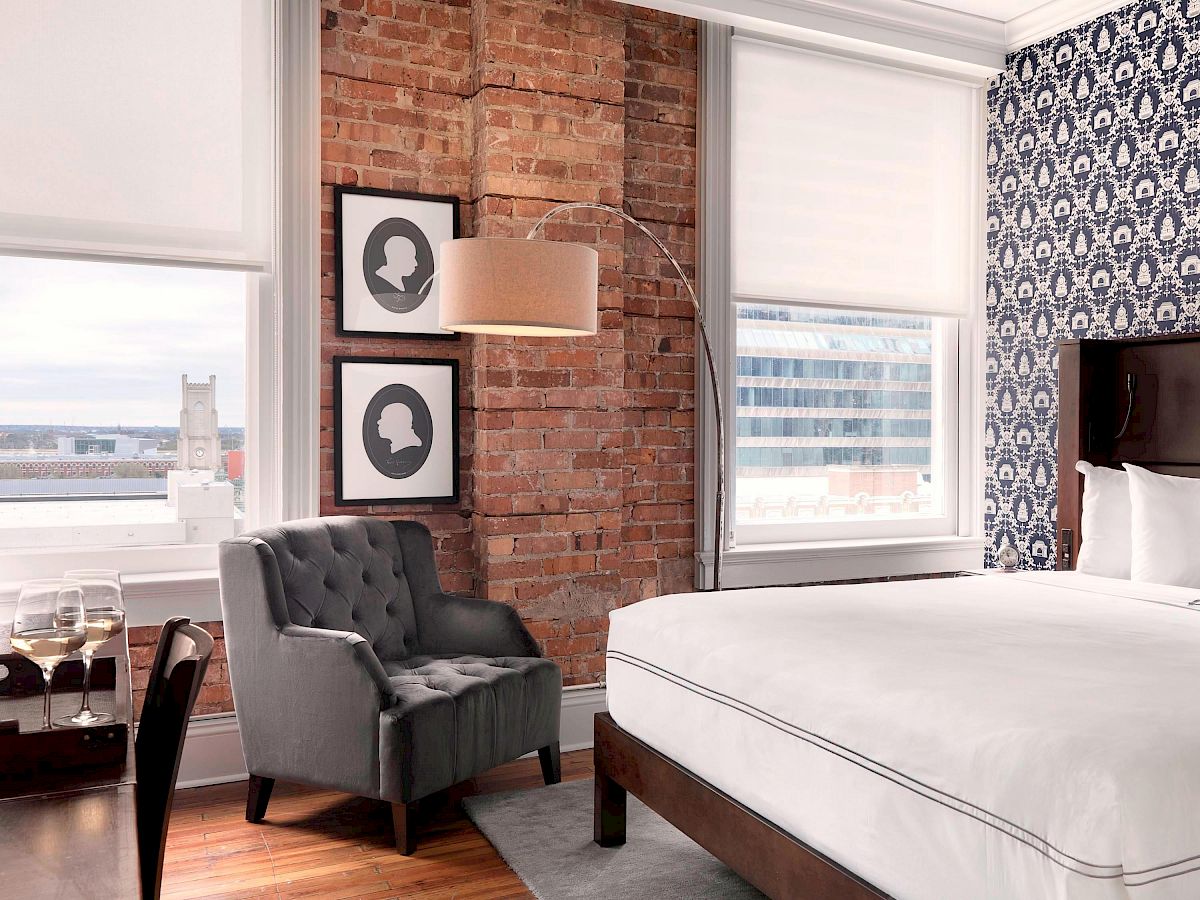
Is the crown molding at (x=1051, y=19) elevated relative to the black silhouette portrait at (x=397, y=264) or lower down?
elevated

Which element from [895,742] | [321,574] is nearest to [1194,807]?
[895,742]

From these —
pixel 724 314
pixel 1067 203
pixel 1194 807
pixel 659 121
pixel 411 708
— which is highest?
pixel 659 121

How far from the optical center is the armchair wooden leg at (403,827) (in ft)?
9.87

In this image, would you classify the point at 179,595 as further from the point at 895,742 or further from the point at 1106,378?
the point at 1106,378

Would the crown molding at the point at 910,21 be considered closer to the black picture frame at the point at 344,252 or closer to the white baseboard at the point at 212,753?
the black picture frame at the point at 344,252

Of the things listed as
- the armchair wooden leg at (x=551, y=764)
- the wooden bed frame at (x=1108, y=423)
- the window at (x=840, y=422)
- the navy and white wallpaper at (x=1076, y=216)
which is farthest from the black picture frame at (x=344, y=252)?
the navy and white wallpaper at (x=1076, y=216)

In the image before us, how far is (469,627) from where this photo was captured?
3660 millimetres

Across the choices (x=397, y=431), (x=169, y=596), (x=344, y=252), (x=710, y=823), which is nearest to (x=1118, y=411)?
(x=710, y=823)

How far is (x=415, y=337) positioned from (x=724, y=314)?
1388 millimetres

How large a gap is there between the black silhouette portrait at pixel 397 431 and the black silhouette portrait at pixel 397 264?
0.34 meters

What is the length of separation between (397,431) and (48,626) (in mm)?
2537

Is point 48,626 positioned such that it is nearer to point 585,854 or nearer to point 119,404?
point 585,854

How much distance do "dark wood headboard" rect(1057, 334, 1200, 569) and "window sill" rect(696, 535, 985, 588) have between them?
72 centimetres

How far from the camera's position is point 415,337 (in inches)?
158
